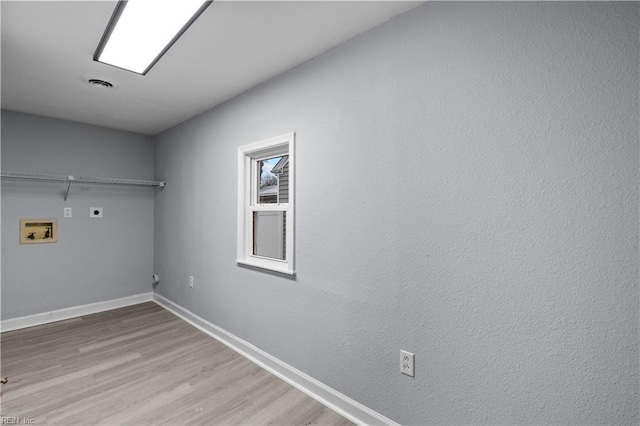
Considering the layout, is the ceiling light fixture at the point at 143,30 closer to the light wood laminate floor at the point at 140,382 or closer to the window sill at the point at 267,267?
the window sill at the point at 267,267

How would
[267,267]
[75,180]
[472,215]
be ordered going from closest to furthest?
[472,215], [267,267], [75,180]

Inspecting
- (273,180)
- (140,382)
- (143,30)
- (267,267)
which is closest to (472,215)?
(267,267)

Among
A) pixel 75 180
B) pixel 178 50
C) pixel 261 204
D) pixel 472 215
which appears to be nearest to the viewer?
pixel 472 215

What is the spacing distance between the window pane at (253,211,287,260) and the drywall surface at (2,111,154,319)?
231 centimetres

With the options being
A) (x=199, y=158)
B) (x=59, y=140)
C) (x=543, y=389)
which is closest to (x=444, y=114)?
(x=543, y=389)

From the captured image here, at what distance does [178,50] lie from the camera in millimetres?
2086

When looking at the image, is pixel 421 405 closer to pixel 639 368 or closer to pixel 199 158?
pixel 639 368

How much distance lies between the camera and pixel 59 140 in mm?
3605

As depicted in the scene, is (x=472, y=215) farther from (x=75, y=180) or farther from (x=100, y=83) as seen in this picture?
(x=75, y=180)

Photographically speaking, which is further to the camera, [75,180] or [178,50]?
[75,180]

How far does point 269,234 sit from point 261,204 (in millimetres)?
299

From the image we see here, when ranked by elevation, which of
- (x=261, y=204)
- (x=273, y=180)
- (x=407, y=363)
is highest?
(x=273, y=180)

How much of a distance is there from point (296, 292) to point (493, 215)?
145 cm

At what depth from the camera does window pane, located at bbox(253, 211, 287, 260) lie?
2793mm
